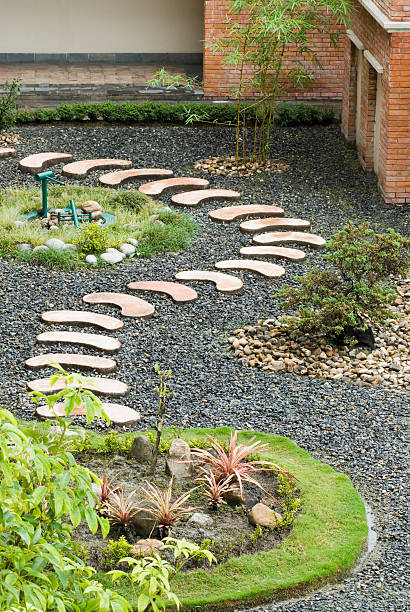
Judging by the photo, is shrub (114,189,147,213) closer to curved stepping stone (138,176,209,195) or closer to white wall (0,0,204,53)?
curved stepping stone (138,176,209,195)

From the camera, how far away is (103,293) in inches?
433

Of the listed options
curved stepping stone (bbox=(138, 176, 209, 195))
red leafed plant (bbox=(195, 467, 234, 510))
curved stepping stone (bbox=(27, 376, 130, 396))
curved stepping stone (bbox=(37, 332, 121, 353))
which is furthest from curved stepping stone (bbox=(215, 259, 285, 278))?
red leafed plant (bbox=(195, 467, 234, 510))

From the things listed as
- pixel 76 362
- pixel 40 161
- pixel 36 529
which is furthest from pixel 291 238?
pixel 36 529

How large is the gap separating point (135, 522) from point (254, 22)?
430 inches

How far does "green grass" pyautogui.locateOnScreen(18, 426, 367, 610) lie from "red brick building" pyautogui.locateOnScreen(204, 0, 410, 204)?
7.03m

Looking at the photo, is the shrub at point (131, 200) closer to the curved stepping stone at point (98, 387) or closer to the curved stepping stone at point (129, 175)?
the curved stepping stone at point (129, 175)

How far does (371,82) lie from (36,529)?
1137 cm

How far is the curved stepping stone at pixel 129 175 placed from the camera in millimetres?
14453

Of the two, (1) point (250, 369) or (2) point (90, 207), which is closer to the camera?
(1) point (250, 369)

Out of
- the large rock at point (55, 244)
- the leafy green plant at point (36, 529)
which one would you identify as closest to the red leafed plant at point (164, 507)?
the leafy green plant at point (36, 529)

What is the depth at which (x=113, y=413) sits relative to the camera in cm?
868

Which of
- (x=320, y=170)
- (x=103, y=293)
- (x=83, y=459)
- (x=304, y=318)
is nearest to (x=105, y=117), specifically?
(x=320, y=170)

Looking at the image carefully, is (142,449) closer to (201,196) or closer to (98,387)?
(98,387)

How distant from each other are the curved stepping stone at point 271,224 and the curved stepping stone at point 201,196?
101 centimetres
